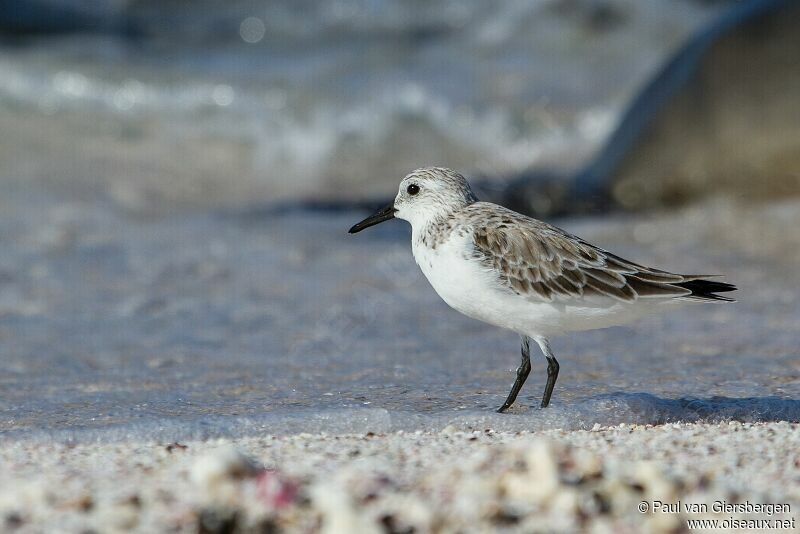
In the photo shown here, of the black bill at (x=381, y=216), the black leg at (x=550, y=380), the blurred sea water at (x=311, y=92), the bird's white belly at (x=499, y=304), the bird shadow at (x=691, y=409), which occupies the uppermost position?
the blurred sea water at (x=311, y=92)

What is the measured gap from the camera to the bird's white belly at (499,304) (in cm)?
435

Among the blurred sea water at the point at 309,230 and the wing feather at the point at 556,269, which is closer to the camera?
the wing feather at the point at 556,269

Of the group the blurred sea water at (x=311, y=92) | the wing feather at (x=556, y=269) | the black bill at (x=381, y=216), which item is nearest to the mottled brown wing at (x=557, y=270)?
the wing feather at (x=556, y=269)

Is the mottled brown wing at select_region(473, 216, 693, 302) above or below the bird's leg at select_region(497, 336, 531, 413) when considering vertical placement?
above

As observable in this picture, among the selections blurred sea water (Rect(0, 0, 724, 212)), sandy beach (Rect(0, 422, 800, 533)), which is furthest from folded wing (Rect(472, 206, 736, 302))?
blurred sea water (Rect(0, 0, 724, 212))

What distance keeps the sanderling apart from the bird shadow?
33cm

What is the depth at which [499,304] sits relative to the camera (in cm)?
435

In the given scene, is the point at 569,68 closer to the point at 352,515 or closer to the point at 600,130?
the point at 600,130

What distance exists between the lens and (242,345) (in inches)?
251

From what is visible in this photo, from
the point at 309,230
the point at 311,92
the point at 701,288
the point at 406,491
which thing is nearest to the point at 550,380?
the point at 701,288

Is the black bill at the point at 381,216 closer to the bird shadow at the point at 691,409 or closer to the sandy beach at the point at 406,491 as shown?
the bird shadow at the point at 691,409

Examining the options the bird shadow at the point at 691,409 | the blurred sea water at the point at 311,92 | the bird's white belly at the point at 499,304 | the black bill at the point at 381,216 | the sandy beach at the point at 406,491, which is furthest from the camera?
the blurred sea water at the point at 311,92

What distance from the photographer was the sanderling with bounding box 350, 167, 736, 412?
4355 millimetres

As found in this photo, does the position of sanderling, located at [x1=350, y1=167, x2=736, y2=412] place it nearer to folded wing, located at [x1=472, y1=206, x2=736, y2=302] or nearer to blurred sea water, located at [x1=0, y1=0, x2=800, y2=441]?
folded wing, located at [x1=472, y1=206, x2=736, y2=302]
